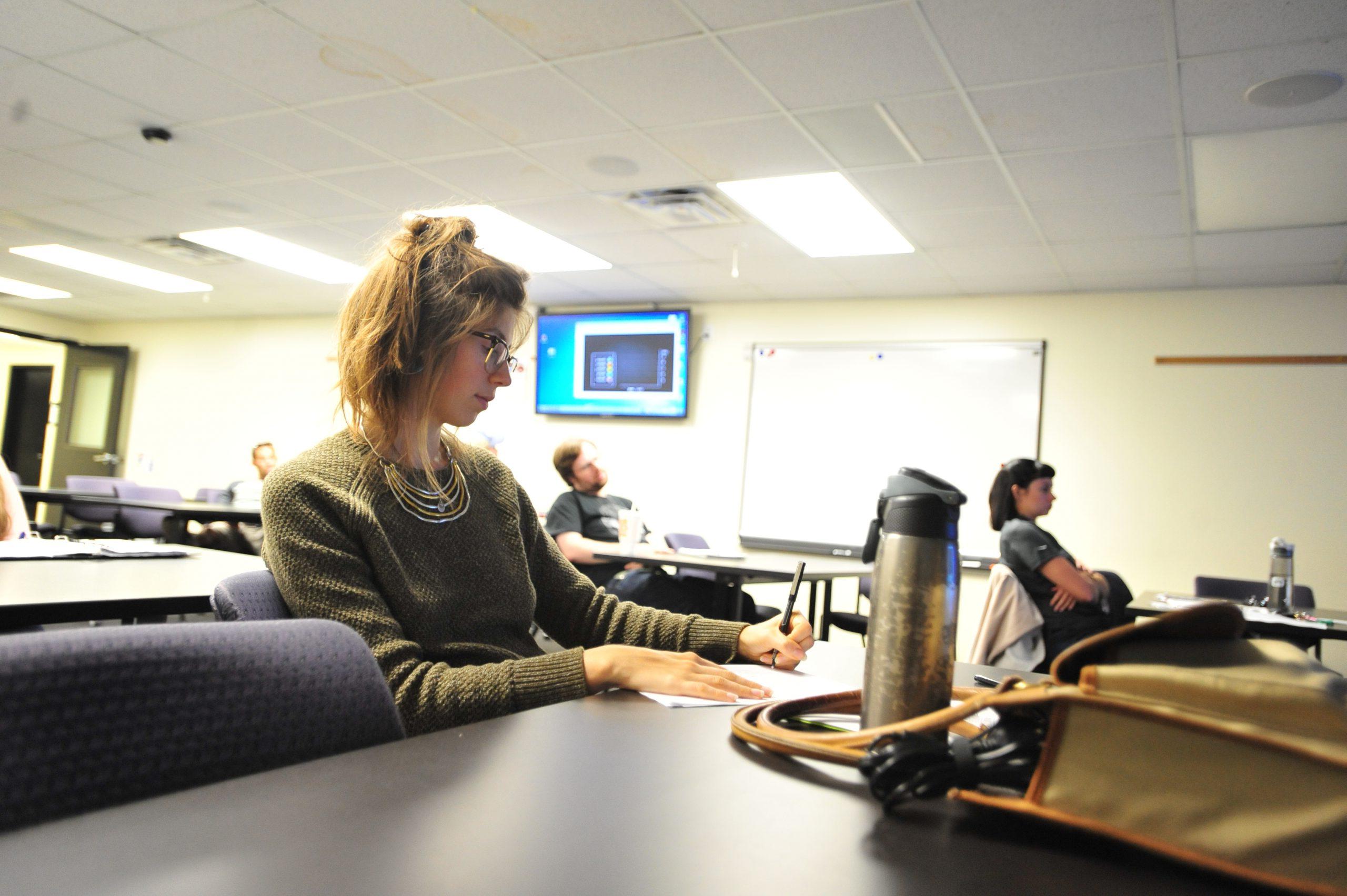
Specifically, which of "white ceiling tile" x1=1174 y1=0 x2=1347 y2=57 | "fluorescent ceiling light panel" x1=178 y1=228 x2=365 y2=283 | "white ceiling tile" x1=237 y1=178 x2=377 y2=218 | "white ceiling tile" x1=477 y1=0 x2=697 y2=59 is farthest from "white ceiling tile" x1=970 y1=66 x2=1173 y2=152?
"fluorescent ceiling light panel" x1=178 y1=228 x2=365 y2=283

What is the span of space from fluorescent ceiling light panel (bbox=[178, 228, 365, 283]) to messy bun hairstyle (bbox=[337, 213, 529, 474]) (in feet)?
15.5

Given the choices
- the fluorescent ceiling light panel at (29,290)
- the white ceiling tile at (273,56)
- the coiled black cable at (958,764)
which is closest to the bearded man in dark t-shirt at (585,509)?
the white ceiling tile at (273,56)

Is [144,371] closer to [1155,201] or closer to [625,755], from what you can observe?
[1155,201]

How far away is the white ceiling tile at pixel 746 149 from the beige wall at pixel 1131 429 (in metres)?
1.87

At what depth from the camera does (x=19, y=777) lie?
1.51 ft

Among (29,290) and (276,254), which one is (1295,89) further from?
(29,290)

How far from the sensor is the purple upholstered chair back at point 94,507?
20.3 feet

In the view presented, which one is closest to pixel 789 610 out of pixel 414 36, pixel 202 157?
pixel 414 36

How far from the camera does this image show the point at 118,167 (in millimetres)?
4441

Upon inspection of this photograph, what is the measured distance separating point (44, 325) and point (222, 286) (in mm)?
3463

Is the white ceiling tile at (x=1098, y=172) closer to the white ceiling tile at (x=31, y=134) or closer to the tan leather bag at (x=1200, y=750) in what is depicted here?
the tan leather bag at (x=1200, y=750)

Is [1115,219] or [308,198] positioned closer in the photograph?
[1115,219]

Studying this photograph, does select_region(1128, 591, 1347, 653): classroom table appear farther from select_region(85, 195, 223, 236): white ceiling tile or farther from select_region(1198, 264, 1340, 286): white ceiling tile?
select_region(85, 195, 223, 236): white ceiling tile

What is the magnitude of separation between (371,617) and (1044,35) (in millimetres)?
2646
